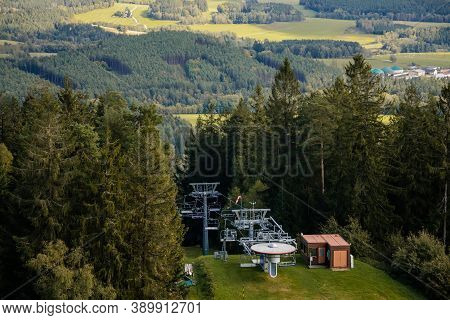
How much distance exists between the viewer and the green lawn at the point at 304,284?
1474 inches

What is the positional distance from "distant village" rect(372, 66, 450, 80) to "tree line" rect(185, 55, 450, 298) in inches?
4375

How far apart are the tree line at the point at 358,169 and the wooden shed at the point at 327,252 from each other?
3.58 metres

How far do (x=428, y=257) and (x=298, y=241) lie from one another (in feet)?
29.1

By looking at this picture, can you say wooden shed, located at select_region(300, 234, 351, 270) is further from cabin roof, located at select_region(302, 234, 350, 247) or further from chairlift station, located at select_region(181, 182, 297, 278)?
chairlift station, located at select_region(181, 182, 297, 278)

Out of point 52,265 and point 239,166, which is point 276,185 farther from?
point 52,265

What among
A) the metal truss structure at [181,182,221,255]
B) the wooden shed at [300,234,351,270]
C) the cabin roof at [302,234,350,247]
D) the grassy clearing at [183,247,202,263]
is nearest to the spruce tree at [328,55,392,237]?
the cabin roof at [302,234,350,247]

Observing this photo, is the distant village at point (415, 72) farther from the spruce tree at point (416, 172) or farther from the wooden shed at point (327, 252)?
the wooden shed at point (327, 252)

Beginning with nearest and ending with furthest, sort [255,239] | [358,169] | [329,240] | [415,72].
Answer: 1. [329,240]
2. [255,239]
3. [358,169]
4. [415,72]

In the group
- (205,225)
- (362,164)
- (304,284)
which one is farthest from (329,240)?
(205,225)

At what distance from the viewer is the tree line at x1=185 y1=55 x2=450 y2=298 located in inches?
1905

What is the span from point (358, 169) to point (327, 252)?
10.9 meters

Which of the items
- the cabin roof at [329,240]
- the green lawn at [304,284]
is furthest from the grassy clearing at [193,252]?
the cabin roof at [329,240]

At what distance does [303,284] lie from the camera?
3891cm

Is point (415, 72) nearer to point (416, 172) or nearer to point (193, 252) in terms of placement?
point (193, 252)
